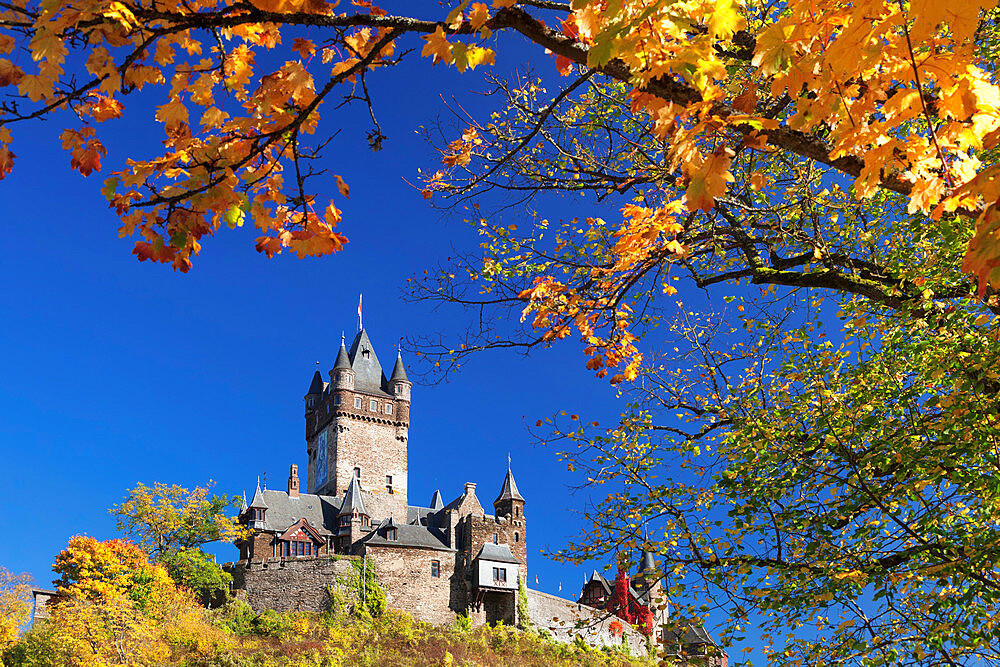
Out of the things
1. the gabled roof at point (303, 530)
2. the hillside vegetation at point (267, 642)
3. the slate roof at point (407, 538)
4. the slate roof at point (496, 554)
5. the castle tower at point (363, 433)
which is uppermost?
the castle tower at point (363, 433)

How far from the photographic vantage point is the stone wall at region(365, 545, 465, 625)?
4584cm

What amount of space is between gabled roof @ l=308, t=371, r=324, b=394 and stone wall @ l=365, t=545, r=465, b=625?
23.2m

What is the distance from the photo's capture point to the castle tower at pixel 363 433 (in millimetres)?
60250

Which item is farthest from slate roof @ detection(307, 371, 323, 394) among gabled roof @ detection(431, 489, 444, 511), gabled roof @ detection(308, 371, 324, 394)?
gabled roof @ detection(431, 489, 444, 511)

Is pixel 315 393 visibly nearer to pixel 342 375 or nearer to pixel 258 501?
pixel 342 375

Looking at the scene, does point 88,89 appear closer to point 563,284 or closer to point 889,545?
point 563,284

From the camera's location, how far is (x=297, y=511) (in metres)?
52.2

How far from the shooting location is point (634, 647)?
4656cm

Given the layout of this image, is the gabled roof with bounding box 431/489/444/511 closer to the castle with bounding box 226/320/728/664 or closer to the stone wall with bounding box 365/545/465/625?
the castle with bounding box 226/320/728/664

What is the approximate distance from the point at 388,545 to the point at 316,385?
24192mm

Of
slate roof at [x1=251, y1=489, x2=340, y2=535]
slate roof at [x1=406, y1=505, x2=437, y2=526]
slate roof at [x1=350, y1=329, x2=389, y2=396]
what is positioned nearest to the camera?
slate roof at [x1=251, y1=489, x2=340, y2=535]

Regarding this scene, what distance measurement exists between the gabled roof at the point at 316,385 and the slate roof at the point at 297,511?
14.0 m

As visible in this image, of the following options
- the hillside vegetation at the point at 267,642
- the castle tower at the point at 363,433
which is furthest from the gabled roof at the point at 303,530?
the castle tower at the point at 363,433

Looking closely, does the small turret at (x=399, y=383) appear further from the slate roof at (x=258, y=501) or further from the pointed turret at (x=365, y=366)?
the slate roof at (x=258, y=501)
